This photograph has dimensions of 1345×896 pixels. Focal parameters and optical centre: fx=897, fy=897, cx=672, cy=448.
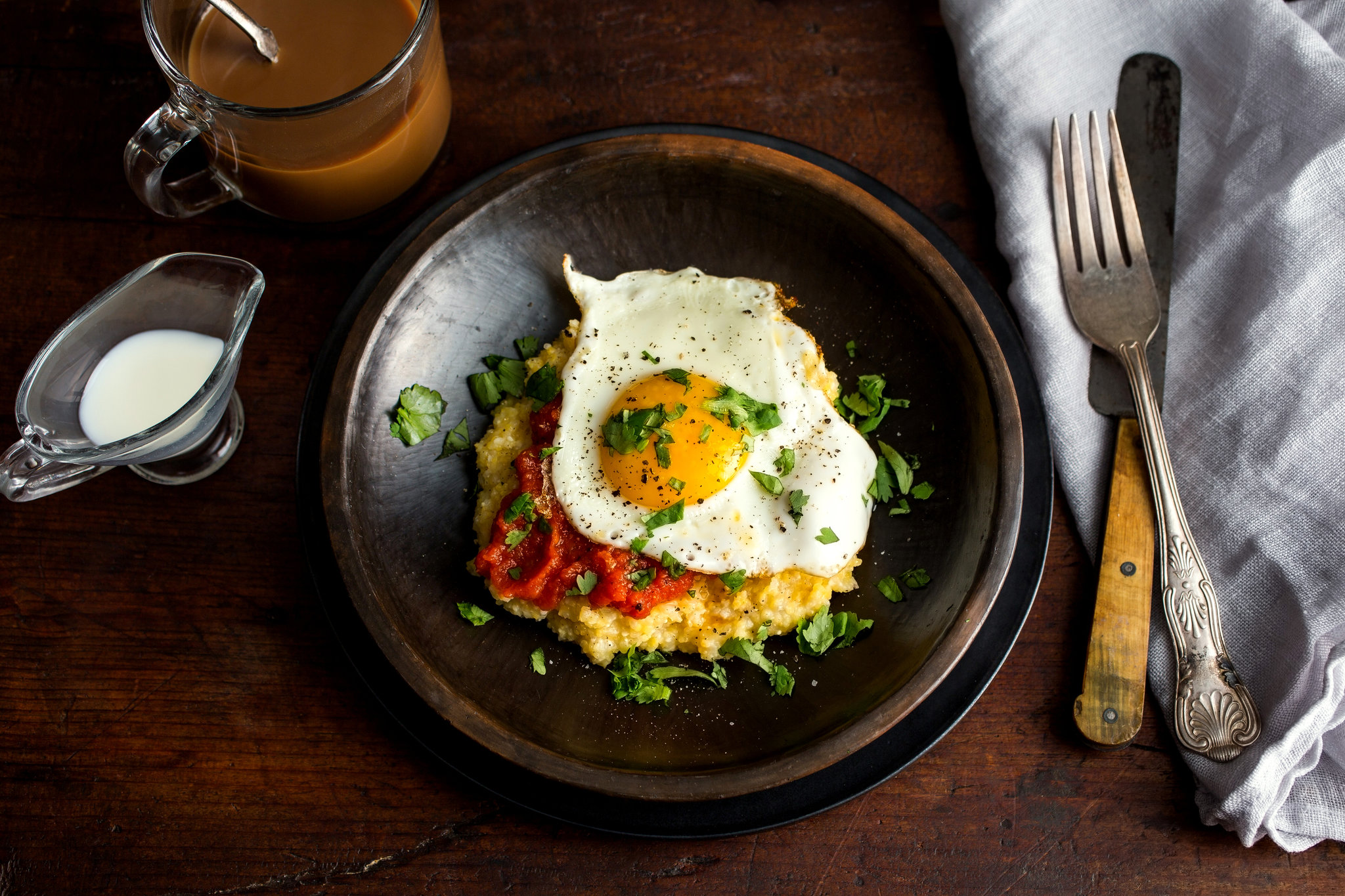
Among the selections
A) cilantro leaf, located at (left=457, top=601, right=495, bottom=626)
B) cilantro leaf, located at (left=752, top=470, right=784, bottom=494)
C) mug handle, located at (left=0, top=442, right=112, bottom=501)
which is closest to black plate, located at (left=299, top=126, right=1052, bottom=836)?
cilantro leaf, located at (left=457, top=601, right=495, bottom=626)

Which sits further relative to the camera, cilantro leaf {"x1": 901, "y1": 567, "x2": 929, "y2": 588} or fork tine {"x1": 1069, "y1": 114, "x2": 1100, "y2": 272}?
fork tine {"x1": 1069, "y1": 114, "x2": 1100, "y2": 272}

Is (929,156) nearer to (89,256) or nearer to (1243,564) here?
(1243,564)

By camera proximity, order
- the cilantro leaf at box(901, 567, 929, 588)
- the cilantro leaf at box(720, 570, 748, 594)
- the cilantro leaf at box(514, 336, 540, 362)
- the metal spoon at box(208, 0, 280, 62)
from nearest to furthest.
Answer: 1. the metal spoon at box(208, 0, 280, 62)
2. the cilantro leaf at box(720, 570, 748, 594)
3. the cilantro leaf at box(901, 567, 929, 588)
4. the cilantro leaf at box(514, 336, 540, 362)

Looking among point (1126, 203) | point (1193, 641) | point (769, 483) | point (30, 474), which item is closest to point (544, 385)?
point (769, 483)

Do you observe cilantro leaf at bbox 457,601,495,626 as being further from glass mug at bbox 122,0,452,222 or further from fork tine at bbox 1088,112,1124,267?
fork tine at bbox 1088,112,1124,267

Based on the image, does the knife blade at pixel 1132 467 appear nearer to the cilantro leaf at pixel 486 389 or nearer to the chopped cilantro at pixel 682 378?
the chopped cilantro at pixel 682 378

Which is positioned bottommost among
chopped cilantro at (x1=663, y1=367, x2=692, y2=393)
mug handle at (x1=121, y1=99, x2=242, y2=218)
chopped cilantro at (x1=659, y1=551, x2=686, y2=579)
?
chopped cilantro at (x1=659, y1=551, x2=686, y2=579)

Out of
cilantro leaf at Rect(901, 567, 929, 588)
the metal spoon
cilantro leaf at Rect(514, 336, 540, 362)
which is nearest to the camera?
the metal spoon

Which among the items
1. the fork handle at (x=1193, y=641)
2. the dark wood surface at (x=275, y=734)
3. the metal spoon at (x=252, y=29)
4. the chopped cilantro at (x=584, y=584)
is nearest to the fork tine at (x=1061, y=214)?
the dark wood surface at (x=275, y=734)

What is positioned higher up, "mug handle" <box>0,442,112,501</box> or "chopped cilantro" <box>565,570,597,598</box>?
"mug handle" <box>0,442,112,501</box>
